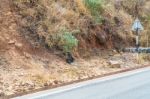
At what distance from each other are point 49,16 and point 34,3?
3.89 ft

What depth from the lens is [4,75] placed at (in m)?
17.3

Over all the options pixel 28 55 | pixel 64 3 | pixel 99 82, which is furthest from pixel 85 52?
pixel 99 82

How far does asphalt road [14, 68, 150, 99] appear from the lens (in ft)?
45.6

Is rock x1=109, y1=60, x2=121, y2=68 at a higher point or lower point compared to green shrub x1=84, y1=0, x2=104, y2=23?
lower

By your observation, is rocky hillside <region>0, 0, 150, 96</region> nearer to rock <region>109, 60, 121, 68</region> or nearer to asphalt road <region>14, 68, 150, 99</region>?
rock <region>109, 60, 121, 68</region>

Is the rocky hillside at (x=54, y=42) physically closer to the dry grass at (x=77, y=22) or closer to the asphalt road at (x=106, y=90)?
the dry grass at (x=77, y=22)

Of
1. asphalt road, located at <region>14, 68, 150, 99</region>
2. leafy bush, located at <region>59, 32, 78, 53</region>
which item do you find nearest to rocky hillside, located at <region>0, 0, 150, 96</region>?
leafy bush, located at <region>59, 32, 78, 53</region>

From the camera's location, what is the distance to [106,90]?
15.2 m

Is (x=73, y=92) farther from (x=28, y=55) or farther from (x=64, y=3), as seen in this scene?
(x=64, y=3)

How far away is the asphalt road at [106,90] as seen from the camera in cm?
1389

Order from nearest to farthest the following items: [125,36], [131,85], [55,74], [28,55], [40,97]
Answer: [40,97]
[131,85]
[55,74]
[28,55]
[125,36]

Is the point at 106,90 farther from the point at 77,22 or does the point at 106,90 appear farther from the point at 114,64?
the point at 77,22

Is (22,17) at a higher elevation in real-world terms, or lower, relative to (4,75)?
higher

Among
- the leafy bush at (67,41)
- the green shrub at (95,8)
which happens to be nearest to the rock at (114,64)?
the leafy bush at (67,41)
